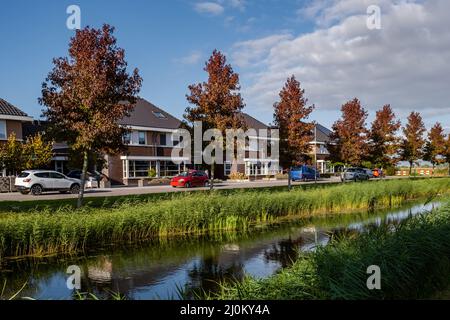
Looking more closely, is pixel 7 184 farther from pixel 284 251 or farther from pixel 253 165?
pixel 253 165

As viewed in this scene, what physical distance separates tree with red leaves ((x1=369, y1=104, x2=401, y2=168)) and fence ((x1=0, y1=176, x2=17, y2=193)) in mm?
29600

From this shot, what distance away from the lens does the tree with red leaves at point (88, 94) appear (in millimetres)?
15078

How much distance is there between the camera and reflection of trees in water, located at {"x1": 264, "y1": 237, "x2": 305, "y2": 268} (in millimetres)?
10703

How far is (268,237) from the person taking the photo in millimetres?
13766

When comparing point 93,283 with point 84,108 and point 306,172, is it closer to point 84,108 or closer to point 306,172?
point 84,108

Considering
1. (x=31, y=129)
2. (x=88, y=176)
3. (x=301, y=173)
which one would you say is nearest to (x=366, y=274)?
(x=88, y=176)

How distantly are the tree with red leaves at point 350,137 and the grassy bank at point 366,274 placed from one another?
26.7 metres

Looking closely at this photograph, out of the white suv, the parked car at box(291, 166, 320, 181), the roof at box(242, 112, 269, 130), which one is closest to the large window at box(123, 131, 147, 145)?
the white suv

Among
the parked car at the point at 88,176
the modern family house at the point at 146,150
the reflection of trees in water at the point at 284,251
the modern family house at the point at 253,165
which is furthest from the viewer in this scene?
the modern family house at the point at 253,165

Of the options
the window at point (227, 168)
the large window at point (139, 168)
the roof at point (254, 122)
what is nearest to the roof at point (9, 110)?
the large window at point (139, 168)

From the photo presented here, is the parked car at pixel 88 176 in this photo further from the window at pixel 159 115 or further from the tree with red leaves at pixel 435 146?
the tree with red leaves at pixel 435 146

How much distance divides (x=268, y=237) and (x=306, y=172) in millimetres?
31678

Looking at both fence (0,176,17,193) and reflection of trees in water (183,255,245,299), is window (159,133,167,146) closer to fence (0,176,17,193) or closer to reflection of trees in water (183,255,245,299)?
fence (0,176,17,193)
